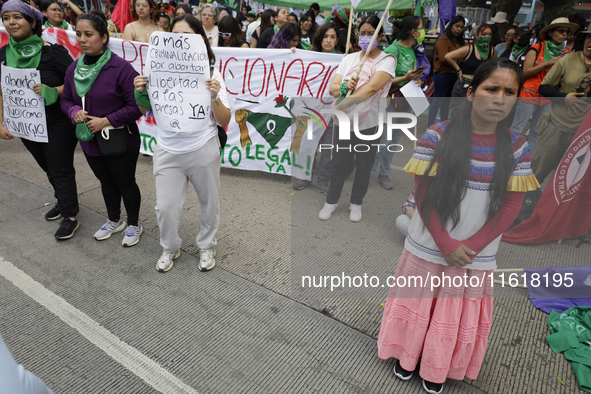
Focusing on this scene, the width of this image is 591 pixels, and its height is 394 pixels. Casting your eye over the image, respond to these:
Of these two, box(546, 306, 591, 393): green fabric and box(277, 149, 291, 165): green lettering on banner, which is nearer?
box(546, 306, 591, 393): green fabric

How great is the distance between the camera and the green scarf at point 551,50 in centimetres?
427

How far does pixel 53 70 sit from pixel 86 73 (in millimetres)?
619

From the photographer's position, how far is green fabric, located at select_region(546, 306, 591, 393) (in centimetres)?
199

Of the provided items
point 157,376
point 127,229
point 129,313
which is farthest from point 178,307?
point 127,229

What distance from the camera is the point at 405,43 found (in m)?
3.70

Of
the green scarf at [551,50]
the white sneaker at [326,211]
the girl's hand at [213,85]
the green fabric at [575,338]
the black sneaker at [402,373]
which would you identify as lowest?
the black sneaker at [402,373]

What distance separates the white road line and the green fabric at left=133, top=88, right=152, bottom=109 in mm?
1414

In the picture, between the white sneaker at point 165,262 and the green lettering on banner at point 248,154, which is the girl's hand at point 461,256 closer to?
the white sneaker at point 165,262

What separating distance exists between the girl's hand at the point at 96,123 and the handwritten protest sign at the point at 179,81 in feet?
1.65

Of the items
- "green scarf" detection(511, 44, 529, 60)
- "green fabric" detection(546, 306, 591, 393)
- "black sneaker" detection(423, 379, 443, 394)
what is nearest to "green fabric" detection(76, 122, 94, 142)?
"black sneaker" detection(423, 379, 443, 394)

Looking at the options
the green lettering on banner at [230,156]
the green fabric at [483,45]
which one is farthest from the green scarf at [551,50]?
the green lettering on banner at [230,156]

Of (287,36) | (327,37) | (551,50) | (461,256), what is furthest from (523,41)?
(461,256)

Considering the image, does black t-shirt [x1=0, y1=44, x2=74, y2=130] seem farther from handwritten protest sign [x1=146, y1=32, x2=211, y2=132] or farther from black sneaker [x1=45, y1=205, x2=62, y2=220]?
A: handwritten protest sign [x1=146, y1=32, x2=211, y2=132]

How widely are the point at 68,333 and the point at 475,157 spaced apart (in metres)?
2.41
